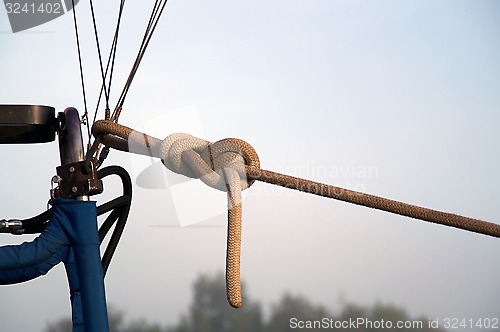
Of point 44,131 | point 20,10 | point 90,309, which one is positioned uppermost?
point 20,10

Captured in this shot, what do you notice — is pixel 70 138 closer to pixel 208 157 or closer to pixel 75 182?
pixel 75 182

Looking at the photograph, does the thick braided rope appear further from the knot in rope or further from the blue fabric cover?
the blue fabric cover

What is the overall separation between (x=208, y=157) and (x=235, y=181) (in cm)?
5

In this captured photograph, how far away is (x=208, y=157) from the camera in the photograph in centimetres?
82

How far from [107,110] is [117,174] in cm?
16

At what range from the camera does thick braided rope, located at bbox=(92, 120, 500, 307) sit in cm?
76

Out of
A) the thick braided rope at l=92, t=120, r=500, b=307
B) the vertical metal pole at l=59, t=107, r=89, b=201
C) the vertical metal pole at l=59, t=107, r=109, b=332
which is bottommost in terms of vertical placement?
the vertical metal pole at l=59, t=107, r=109, b=332

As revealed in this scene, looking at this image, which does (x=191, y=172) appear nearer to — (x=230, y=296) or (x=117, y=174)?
(x=230, y=296)

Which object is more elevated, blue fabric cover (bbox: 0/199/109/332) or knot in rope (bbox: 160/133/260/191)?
knot in rope (bbox: 160/133/260/191)

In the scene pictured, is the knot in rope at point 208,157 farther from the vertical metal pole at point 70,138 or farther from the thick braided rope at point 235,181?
the vertical metal pole at point 70,138

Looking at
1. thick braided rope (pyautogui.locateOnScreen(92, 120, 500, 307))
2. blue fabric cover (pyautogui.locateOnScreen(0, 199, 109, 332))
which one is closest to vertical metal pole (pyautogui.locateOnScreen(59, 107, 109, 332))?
blue fabric cover (pyautogui.locateOnScreen(0, 199, 109, 332))

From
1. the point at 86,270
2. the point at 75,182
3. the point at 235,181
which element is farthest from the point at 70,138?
the point at 235,181

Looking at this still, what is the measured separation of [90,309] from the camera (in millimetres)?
928

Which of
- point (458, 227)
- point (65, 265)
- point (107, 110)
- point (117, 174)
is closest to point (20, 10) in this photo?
point (107, 110)
